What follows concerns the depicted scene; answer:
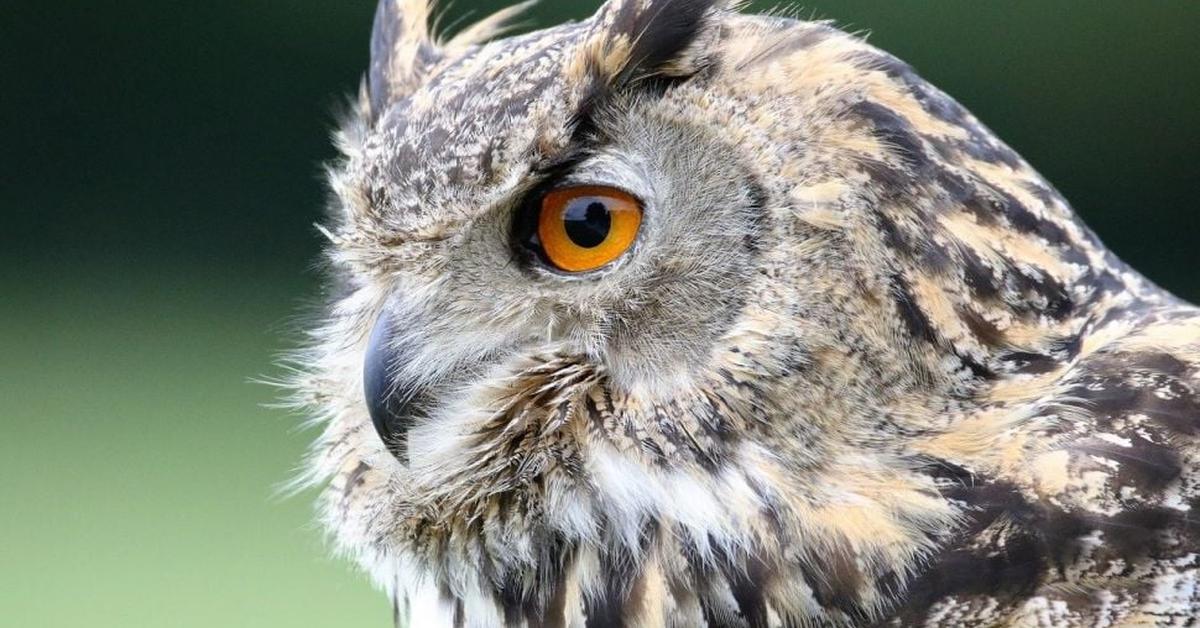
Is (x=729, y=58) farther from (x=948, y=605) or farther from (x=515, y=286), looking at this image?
(x=948, y=605)

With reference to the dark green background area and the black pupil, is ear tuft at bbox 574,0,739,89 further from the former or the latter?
the dark green background area

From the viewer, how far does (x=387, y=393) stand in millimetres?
1403

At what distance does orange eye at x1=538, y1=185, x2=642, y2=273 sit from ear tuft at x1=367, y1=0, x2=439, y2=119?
0.40 meters

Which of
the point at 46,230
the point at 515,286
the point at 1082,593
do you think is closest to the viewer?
the point at 1082,593

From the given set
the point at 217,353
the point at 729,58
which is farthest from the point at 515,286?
the point at 217,353

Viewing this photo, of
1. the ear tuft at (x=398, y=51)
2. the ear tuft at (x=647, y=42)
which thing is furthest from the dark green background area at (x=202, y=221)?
the ear tuft at (x=647, y=42)

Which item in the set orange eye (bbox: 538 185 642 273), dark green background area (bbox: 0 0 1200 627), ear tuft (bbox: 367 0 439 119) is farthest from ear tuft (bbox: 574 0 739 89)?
dark green background area (bbox: 0 0 1200 627)

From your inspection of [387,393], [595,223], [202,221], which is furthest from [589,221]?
[202,221]

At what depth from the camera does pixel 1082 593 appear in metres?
1.10

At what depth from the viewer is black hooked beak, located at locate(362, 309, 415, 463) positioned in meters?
1.40

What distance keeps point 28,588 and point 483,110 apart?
13.0 ft

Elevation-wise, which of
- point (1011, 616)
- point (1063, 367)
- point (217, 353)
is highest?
point (217, 353)

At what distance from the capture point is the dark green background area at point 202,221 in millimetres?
4078

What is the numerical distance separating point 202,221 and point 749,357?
3.49 metres
